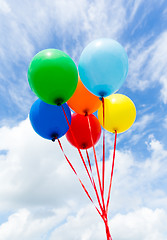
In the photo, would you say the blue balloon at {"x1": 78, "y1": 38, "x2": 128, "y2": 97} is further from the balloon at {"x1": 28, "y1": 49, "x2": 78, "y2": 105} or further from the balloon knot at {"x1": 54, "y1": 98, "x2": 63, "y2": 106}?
the balloon knot at {"x1": 54, "y1": 98, "x2": 63, "y2": 106}

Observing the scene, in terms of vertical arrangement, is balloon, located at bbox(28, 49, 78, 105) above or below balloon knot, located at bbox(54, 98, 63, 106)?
above

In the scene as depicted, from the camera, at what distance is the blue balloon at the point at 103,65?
4586mm

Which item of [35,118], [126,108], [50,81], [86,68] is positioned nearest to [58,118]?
[35,118]

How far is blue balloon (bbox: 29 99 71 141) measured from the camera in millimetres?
5168

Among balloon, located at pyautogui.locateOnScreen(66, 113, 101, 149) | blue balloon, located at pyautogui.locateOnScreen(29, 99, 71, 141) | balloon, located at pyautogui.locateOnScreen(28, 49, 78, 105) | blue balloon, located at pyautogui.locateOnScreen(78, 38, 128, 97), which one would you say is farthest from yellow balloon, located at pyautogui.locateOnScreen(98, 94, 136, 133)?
balloon, located at pyautogui.locateOnScreen(28, 49, 78, 105)

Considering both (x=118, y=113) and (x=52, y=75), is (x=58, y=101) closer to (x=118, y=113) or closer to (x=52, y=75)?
(x=52, y=75)

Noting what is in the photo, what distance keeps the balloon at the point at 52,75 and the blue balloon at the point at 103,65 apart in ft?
0.99

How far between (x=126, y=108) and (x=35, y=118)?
88.3 inches

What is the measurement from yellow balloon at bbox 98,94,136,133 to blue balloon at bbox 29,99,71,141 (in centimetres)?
101

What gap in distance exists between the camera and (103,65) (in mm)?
4582

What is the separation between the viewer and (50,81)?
4.52 metres

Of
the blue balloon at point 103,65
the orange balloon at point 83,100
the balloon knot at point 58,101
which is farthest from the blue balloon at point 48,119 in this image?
the blue balloon at point 103,65

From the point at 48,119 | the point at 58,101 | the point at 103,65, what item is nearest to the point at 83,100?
the point at 58,101

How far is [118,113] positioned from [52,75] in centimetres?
193
